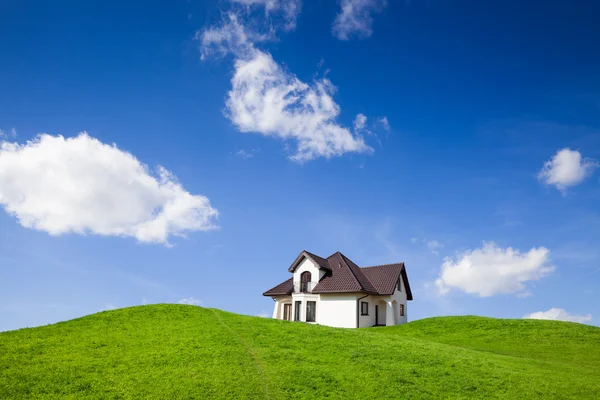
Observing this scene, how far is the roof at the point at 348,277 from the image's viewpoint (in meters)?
46.5

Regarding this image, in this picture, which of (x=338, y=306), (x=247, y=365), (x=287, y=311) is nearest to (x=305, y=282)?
(x=287, y=311)

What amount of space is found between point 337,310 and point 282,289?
7508 millimetres

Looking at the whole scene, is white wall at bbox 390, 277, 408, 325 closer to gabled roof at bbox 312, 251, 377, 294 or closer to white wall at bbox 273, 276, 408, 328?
white wall at bbox 273, 276, 408, 328

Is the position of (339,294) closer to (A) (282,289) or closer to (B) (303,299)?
(B) (303,299)

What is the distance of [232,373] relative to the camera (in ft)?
60.0

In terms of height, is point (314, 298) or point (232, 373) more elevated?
point (314, 298)

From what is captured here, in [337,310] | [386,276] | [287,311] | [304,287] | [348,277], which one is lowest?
[287,311]

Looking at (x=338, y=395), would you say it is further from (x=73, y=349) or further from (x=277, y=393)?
(x=73, y=349)

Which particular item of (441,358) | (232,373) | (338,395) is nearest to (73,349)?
(232,373)

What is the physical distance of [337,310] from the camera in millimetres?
46000

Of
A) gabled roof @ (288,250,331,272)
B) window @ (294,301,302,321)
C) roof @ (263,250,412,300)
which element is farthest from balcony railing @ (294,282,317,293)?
gabled roof @ (288,250,331,272)

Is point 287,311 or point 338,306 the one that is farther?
point 287,311

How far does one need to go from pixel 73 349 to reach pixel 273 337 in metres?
10.8

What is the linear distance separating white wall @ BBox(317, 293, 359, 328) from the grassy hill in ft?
50.8
